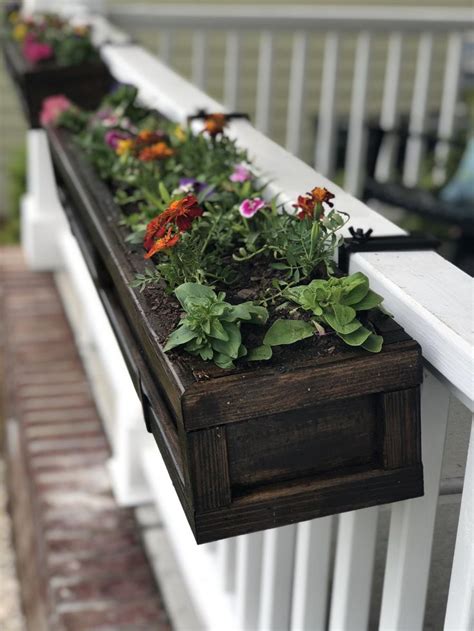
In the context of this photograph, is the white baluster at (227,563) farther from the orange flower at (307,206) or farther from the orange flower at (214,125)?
the orange flower at (307,206)

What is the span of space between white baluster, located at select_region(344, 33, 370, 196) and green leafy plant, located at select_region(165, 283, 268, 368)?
301 centimetres

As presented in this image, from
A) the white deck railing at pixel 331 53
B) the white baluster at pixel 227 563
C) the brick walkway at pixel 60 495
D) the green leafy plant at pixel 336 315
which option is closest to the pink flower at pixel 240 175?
the green leafy plant at pixel 336 315

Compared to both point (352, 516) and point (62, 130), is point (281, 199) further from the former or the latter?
point (62, 130)

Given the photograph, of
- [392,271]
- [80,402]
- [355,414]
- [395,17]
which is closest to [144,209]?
[392,271]

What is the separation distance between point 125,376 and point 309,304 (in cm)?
164

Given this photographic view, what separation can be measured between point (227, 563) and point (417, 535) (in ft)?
2.65

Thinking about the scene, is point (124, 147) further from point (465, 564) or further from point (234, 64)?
point (234, 64)

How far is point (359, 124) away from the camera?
416 centimetres

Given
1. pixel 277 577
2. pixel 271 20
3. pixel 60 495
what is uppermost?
pixel 271 20

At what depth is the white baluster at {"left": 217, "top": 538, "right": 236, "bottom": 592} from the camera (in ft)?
6.45

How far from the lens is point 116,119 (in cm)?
206

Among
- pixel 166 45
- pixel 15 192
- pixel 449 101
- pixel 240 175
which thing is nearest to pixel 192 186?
pixel 240 175

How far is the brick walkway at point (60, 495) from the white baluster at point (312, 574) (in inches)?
32.1

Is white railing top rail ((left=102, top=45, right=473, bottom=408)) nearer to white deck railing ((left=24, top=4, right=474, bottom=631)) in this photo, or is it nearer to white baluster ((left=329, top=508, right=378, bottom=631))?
white deck railing ((left=24, top=4, right=474, bottom=631))
